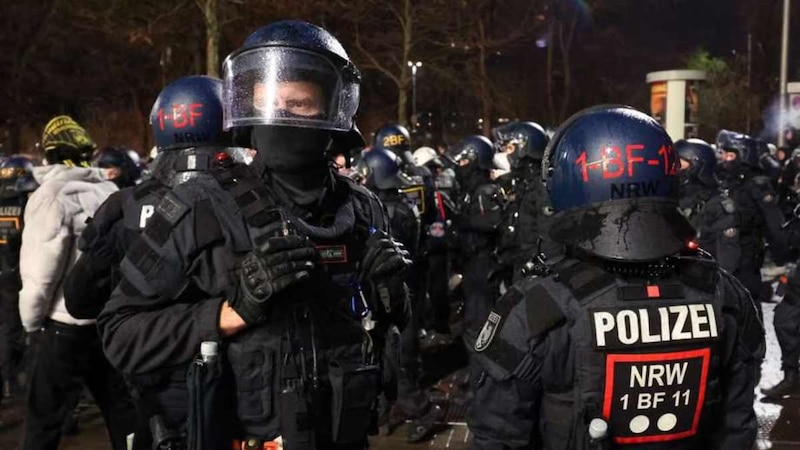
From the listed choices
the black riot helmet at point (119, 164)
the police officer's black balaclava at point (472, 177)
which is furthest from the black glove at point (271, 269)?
the black riot helmet at point (119, 164)

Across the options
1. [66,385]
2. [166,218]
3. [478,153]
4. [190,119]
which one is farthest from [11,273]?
[478,153]

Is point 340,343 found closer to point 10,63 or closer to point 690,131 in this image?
point 690,131

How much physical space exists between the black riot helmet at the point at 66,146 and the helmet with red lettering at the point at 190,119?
3.04 feet

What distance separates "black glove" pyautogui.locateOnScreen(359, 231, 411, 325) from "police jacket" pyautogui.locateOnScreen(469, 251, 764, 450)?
39cm

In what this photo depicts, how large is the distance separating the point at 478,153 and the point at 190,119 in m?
6.05

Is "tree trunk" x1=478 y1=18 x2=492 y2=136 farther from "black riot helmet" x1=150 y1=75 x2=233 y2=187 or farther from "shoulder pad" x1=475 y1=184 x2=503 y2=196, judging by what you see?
"black riot helmet" x1=150 y1=75 x2=233 y2=187

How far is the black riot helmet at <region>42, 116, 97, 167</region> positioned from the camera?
486 cm

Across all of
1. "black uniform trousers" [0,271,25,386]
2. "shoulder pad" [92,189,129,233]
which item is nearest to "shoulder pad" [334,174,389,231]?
"shoulder pad" [92,189,129,233]

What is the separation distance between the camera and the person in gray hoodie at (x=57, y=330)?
13.8 ft

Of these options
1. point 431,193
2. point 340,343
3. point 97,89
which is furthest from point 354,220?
point 97,89

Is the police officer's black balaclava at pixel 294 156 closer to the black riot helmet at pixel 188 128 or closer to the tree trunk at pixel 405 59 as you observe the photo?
the black riot helmet at pixel 188 128

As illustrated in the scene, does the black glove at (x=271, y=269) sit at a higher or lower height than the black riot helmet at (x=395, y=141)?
lower

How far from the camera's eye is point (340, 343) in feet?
8.30

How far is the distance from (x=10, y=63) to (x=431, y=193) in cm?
2660
